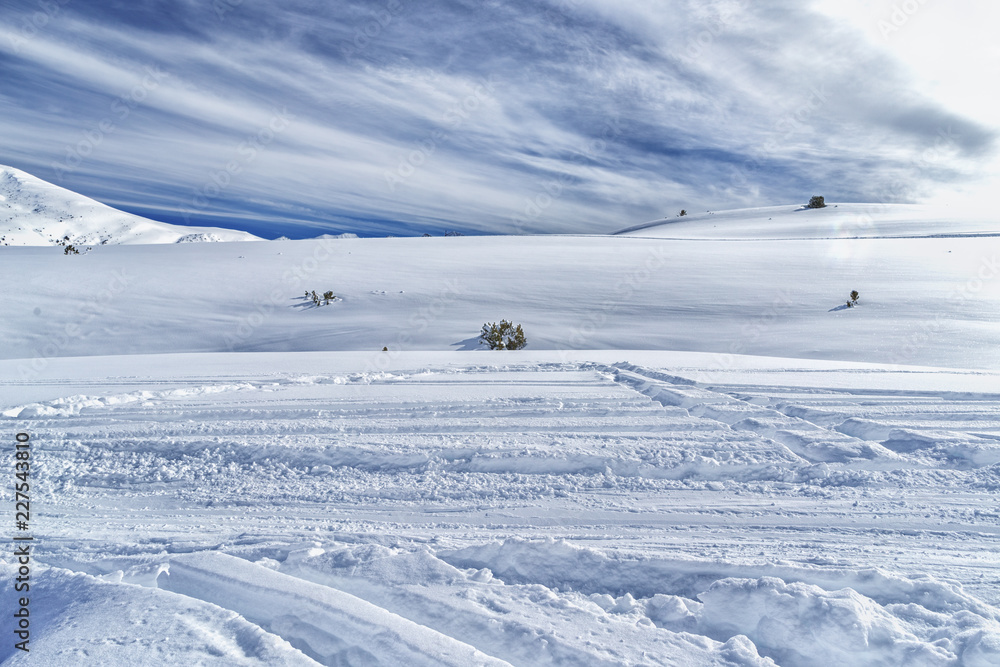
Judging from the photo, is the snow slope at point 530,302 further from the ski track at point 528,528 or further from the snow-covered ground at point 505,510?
the ski track at point 528,528

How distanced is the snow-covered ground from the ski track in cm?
2

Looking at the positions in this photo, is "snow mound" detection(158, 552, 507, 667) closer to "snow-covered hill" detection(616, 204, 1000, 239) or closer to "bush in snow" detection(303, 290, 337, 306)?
"bush in snow" detection(303, 290, 337, 306)

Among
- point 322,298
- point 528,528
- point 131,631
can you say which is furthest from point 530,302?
point 131,631

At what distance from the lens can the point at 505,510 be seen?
A: 297cm

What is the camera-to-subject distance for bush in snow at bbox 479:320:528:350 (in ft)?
38.3

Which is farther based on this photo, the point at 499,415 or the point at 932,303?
the point at 932,303

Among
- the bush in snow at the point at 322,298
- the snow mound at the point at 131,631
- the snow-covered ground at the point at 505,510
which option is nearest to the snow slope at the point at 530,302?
the bush in snow at the point at 322,298

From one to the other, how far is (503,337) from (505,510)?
903 centimetres

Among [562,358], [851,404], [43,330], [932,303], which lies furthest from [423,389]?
[932,303]

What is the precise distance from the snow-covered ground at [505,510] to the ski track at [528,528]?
15mm

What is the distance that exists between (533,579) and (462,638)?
0.50 meters

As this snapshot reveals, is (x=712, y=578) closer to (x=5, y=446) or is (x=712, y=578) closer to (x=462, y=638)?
(x=462, y=638)

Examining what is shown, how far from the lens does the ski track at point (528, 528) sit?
186 centimetres

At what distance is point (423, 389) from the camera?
5.81 m
